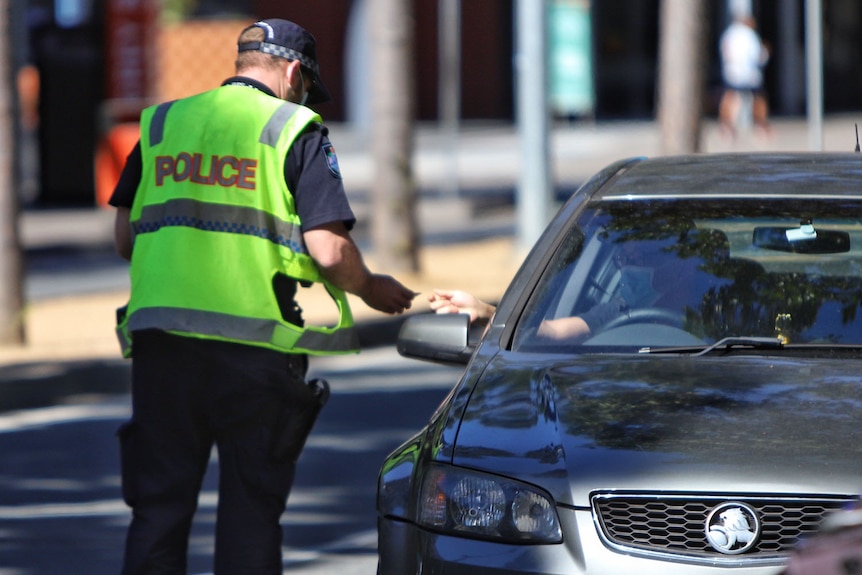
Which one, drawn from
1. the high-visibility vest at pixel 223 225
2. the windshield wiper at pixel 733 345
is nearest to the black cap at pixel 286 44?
the high-visibility vest at pixel 223 225

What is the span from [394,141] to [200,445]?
8.26 metres

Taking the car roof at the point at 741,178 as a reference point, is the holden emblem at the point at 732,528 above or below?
below

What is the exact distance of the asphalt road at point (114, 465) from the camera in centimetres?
575

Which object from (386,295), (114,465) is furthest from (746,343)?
(114,465)

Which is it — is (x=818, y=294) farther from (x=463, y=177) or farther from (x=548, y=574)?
(x=463, y=177)

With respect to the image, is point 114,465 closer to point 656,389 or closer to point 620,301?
point 620,301

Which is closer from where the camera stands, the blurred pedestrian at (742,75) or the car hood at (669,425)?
the car hood at (669,425)

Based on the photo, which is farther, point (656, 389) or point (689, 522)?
point (656, 389)

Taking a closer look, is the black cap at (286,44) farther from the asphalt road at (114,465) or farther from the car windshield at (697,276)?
the asphalt road at (114,465)

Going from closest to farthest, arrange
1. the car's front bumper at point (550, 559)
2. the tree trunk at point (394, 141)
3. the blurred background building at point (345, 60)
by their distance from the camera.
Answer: the car's front bumper at point (550, 559) → the tree trunk at point (394, 141) → the blurred background building at point (345, 60)

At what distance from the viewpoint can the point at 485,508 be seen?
3.42 metres

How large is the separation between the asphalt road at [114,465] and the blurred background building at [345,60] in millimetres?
2445

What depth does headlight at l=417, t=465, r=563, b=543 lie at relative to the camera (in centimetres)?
334

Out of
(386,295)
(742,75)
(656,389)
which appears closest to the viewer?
(656,389)
